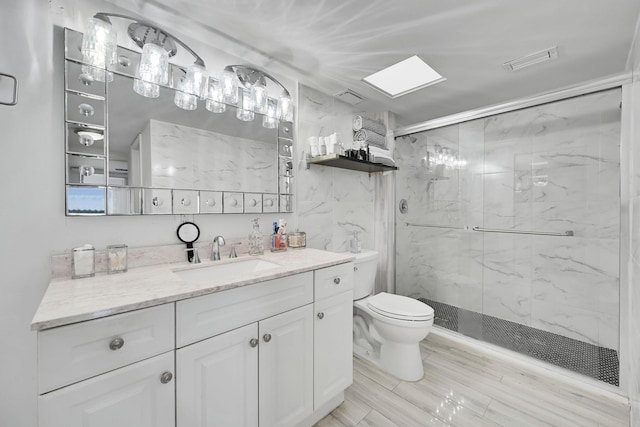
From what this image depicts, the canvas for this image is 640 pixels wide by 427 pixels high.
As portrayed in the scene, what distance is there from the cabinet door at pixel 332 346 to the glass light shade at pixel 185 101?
1311 millimetres

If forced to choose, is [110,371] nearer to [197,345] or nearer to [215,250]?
[197,345]

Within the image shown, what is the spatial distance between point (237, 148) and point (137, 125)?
53cm

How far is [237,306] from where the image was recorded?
3.50 feet

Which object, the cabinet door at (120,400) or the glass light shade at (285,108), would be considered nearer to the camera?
the cabinet door at (120,400)

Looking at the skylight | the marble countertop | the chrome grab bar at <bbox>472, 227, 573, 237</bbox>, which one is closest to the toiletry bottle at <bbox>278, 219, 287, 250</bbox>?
the marble countertop

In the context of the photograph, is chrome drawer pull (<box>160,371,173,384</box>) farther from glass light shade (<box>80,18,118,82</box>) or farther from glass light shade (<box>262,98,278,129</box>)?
glass light shade (<box>262,98,278,129</box>)

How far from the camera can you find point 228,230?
1.64 m

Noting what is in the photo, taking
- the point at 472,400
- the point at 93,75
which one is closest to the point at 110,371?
the point at 93,75

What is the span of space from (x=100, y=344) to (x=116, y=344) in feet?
0.13

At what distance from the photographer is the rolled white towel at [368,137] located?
238 centimetres

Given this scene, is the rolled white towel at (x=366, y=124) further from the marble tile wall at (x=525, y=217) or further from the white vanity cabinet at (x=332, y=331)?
the white vanity cabinet at (x=332, y=331)

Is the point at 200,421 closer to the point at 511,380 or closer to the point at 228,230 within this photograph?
the point at 228,230

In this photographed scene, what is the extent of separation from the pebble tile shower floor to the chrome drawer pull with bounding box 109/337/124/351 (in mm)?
2534

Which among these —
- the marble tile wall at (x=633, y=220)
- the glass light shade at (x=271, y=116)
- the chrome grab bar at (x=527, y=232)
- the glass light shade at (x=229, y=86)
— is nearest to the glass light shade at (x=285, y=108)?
the glass light shade at (x=271, y=116)
